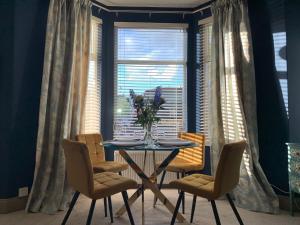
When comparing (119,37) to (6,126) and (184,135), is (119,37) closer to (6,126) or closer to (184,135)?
(184,135)

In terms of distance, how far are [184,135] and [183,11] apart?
79.2 inches

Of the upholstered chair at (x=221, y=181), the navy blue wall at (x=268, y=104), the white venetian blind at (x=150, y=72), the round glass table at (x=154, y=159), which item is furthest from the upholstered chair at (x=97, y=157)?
the navy blue wall at (x=268, y=104)

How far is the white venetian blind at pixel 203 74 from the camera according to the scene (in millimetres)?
4035

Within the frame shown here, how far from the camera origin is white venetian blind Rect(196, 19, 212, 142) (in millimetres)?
4035

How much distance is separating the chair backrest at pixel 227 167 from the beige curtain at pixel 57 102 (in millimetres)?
1870

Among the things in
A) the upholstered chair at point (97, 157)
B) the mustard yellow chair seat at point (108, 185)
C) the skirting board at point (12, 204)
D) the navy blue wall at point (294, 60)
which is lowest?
the skirting board at point (12, 204)

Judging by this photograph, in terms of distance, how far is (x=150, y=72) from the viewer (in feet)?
13.7

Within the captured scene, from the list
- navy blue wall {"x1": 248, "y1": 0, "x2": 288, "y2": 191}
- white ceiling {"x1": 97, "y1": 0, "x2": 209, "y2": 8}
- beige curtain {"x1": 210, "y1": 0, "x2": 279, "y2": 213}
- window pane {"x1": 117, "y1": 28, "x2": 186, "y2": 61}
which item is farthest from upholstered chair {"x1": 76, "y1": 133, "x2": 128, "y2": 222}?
white ceiling {"x1": 97, "y1": 0, "x2": 209, "y2": 8}

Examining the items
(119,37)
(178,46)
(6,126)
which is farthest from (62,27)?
(178,46)

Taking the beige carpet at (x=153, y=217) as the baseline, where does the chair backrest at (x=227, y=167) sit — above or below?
above

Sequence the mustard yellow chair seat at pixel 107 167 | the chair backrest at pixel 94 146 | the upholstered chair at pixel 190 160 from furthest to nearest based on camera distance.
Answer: the chair backrest at pixel 94 146 → the upholstered chair at pixel 190 160 → the mustard yellow chair seat at pixel 107 167

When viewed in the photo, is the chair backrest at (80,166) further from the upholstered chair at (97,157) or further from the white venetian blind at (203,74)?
the white venetian blind at (203,74)

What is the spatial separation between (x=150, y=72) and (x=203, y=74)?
0.83m

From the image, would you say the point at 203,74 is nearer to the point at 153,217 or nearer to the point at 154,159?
the point at 154,159
